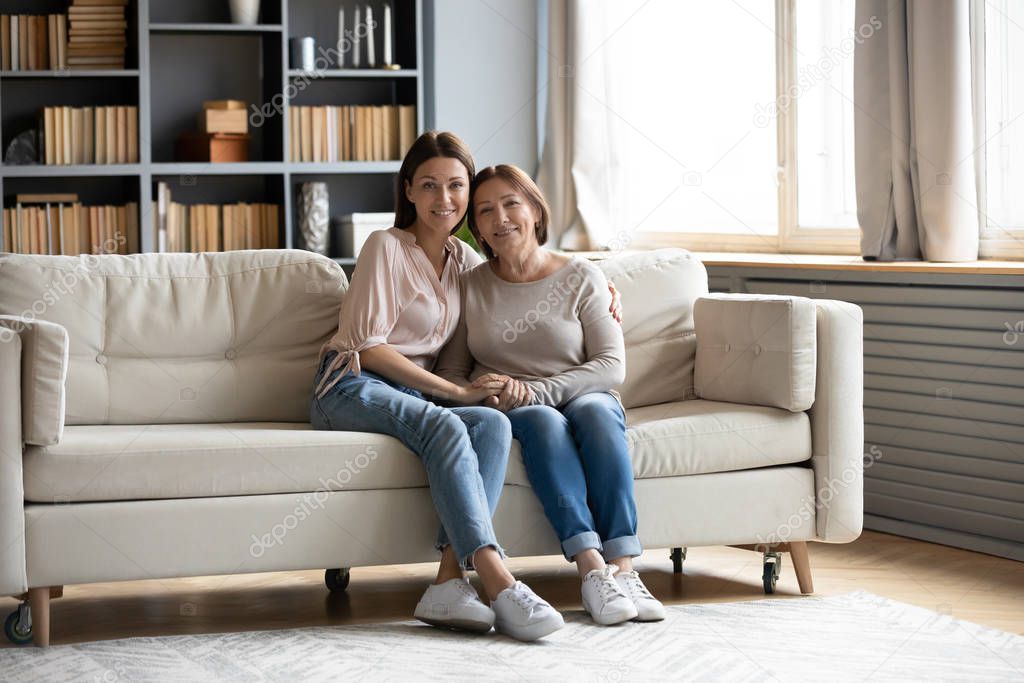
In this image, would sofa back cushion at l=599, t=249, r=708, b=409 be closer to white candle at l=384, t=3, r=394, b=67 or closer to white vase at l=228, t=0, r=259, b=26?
white candle at l=384, t=3, r=394, b=67

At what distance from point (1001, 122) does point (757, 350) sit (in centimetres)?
124

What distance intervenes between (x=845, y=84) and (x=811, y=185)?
376 millimetres

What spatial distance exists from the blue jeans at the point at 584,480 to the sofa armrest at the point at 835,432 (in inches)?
20.1

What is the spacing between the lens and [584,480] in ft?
8.89

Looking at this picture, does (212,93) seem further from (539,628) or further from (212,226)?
(539,628)

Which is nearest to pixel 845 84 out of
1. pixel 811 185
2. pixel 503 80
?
pixel 811 185

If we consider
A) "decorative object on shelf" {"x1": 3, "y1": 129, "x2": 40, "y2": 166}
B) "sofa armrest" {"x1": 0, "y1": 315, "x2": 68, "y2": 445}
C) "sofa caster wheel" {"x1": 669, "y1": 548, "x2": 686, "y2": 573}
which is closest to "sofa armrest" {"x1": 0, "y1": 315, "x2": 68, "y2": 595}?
"sofa armrest" {"x1": 0, "y1": 315, "x2": 68, "y2": 445}

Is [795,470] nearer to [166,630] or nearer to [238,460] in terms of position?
[238,460]

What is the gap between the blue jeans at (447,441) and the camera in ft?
8.38

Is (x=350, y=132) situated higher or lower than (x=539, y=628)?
higher

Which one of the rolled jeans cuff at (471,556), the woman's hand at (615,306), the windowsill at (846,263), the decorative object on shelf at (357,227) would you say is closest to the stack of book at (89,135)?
the decorative object on shelf at (357,227)

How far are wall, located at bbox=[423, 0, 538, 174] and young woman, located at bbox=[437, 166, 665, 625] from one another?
218 centimetres

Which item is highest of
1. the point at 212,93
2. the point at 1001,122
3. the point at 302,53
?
the point at 302,53

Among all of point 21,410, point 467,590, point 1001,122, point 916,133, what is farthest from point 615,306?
point 1001,122
